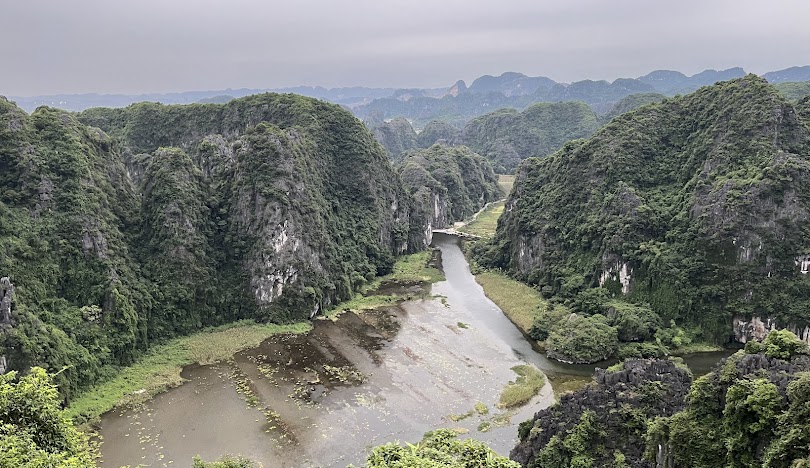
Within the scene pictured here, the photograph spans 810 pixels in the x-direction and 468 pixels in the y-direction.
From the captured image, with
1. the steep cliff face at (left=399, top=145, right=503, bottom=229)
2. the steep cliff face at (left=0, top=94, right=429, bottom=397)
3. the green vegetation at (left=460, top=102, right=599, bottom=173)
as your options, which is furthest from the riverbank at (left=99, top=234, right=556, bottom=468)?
the green vegetation at (left=460, top=102, right=599, bottom=173)

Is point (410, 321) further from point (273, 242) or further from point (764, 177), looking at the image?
point (764, 177)

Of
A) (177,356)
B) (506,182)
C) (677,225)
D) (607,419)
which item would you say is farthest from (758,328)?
(506,182)

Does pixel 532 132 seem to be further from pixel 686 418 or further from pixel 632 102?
pixel 686 418

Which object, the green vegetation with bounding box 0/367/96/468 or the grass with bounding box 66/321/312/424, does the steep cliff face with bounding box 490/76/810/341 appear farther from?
the green vegetation with bounding box 0/367/96/468

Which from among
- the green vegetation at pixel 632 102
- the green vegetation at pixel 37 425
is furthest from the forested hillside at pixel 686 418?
the green vegetation at pixel 632 102

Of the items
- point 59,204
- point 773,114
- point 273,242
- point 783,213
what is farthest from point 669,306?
point 59,204
